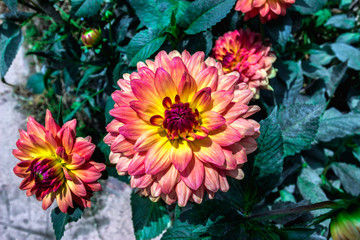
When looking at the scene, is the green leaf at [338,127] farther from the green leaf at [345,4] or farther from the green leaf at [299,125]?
the green leaf at [345,4]

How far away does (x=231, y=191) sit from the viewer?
46.8 inches

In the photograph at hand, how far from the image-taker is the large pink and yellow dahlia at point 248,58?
114 cm

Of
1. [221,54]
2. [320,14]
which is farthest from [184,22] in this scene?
[320,14]

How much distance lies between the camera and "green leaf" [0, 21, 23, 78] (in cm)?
125

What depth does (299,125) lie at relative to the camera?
3.91 ft

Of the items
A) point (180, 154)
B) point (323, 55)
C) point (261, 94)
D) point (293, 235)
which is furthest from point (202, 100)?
point (323, 55)

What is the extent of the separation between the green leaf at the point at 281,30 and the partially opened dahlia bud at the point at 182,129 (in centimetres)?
55

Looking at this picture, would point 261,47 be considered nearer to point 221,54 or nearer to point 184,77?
point 221,54

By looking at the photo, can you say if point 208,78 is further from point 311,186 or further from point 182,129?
point 311,186

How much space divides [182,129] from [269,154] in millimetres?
403

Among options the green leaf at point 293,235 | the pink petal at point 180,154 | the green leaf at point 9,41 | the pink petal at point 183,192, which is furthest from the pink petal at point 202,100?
the green leaf at point 9,41

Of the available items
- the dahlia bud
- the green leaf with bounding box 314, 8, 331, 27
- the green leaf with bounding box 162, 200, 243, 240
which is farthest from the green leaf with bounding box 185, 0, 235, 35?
the green leaf with bounding box 314, 8, 331, 27

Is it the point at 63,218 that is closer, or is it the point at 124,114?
the point at 124,114

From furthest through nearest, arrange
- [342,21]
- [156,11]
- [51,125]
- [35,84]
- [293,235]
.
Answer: [35,84], [342,21], [156,11], [293,235], [51,125]
